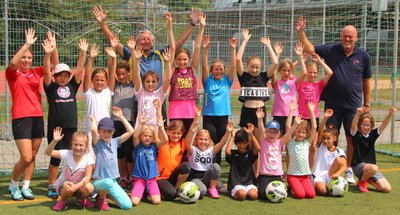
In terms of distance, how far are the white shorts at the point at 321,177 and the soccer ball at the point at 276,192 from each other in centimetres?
71

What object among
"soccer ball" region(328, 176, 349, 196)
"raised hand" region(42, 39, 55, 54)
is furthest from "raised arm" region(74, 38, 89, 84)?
"soccer ball" region(328, 176, 349, 196)

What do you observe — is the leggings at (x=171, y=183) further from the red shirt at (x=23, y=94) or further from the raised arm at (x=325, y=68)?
the raised arm at (x=325, y=68)

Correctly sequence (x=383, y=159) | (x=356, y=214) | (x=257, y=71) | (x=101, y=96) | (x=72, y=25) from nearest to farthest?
(x=356, y=214)
(x=101, y=96)
(x=257, y=71)
(x=383, y=159)
(x=72, y=25)

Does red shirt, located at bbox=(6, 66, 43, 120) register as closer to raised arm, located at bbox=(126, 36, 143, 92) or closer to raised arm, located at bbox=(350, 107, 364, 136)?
raised arm, located at bbox=(126, 36, 143, 92)

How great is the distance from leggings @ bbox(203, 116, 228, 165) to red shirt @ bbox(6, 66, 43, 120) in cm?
221

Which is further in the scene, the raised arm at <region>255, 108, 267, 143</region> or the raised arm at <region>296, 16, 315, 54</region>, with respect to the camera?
the raised arm at <region>296, 16, 315, 54</region>

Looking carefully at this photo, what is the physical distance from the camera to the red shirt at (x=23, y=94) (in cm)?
591

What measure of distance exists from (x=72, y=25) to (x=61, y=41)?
17.0 inches

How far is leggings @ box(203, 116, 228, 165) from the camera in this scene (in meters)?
6.71

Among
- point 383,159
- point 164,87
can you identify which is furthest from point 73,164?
point 383,159

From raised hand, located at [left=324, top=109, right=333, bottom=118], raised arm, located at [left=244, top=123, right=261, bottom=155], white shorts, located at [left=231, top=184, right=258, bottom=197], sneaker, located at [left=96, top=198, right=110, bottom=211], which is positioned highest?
raised hand, located at [left=324, top=109, right=333, bottom=118]

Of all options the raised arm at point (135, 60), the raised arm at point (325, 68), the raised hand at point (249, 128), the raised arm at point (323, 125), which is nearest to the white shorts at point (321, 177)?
the raised arm at point (323, 125)

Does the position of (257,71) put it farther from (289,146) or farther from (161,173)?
(161,173)

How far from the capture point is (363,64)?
703 cm
